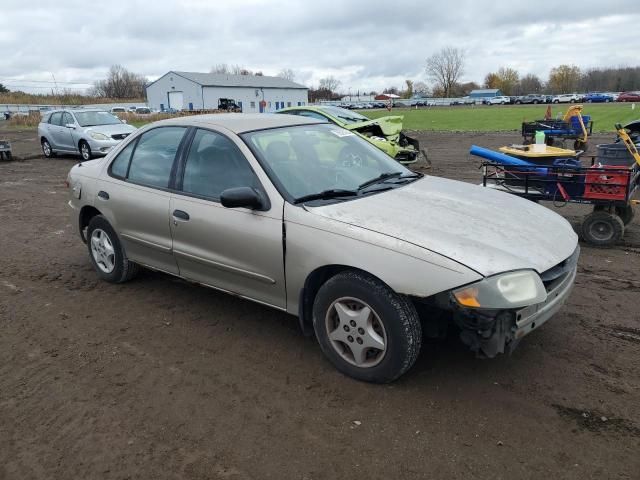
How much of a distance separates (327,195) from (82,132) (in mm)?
14094

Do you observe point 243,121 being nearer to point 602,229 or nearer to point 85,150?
point 602,229

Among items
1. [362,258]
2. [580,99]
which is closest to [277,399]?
[362,258]

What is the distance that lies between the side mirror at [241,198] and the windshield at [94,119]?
14.3 m

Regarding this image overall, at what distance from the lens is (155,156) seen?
4.56 m

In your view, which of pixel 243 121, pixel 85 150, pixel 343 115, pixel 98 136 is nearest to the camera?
pixel 243 121

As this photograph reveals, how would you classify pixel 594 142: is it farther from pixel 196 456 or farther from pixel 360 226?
pixel 196 456

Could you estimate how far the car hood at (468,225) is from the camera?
2.96 metres

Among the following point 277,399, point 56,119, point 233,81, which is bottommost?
point 277,399

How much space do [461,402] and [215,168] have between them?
245 cm

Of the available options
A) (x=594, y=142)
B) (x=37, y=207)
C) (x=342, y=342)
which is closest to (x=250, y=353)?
(x=342, y=342)

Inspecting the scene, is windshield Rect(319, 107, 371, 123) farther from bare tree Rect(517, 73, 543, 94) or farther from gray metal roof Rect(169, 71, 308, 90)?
bare tree Rect(517, 73, 543, 94)

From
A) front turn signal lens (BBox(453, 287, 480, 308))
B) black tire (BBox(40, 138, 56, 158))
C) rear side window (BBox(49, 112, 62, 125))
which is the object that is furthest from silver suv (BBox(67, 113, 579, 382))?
black tire (BBox(40, 138, 56, 158))

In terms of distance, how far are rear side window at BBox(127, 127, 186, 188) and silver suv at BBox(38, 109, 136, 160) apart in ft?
36.3

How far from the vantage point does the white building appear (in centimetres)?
7219
